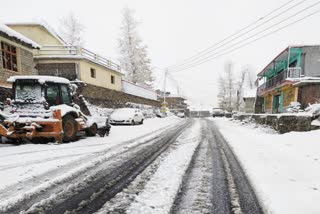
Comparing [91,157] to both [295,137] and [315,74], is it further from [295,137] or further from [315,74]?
[315,74]

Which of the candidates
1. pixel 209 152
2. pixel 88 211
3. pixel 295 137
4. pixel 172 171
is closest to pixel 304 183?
pixel 172 171

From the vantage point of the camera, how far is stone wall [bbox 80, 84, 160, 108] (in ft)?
59.9

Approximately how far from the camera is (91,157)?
5695 millimetres

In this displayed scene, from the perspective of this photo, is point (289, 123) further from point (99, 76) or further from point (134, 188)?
point (99, 76)

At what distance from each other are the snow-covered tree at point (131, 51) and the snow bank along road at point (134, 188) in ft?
97.7

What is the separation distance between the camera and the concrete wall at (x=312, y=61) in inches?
776

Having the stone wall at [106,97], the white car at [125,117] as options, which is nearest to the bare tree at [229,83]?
the stone wall at [106,97]

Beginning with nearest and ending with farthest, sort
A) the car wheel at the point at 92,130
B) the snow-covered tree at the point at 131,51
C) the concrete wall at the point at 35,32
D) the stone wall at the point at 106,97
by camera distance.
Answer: the car wheel at the point at 92,130 → the stone wall at the point at 106,97 → the concrete wall at the point at 35,32 → the snow-covered tree at the point at 131,51

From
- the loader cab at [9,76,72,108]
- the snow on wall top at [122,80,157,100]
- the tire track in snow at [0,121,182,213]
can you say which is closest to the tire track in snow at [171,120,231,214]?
the tire track in snow at [0,121,182,213]

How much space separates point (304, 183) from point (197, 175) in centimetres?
187

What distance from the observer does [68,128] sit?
8.13 meters

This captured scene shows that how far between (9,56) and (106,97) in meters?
9.67

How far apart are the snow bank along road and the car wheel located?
13.6 feet

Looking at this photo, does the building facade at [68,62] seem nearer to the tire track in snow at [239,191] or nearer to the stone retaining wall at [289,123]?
the stone retaining wall at [289,123]
